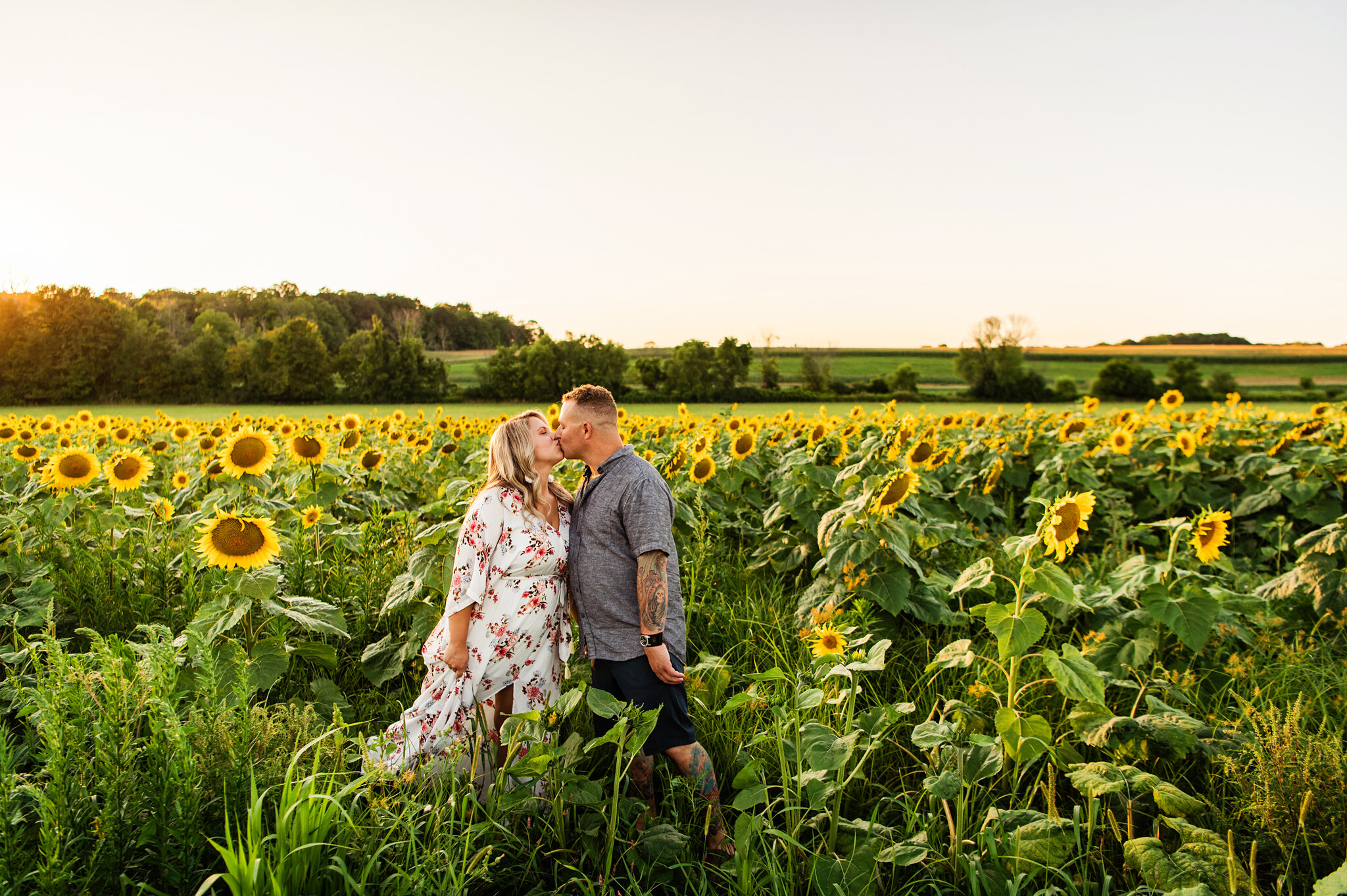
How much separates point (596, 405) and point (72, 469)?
14.1 feet

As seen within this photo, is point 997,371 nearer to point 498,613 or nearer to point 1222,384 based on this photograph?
point 1222,384

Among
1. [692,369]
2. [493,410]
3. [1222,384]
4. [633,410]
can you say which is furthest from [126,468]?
[1222,384]

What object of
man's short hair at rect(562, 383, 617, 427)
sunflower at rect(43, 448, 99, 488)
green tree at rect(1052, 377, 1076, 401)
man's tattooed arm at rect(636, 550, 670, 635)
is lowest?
man's tattooed arm at rect(636, 550, 670, 635)

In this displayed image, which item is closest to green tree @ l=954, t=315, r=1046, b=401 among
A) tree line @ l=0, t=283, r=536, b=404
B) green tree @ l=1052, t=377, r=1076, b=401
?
green tree @ l=1052, t=377, r=1076, b=401

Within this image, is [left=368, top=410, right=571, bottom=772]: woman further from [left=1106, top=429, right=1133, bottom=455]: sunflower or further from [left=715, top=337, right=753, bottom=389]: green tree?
[left=715, top=337, right=753, bottom=389]: green tree

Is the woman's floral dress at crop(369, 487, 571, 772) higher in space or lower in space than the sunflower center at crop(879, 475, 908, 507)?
lower

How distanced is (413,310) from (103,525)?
76.8 metres

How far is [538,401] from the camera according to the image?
37.4 meters

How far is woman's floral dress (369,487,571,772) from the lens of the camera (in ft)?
10.1

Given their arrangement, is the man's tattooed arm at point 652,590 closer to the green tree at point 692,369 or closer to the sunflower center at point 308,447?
the sunflower center at point 308,447

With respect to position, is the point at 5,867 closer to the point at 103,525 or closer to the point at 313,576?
the point at 313,576

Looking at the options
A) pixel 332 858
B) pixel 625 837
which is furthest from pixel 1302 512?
pixel 332 858

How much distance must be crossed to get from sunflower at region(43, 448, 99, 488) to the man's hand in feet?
14.9

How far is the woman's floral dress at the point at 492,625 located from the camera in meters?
3.07
